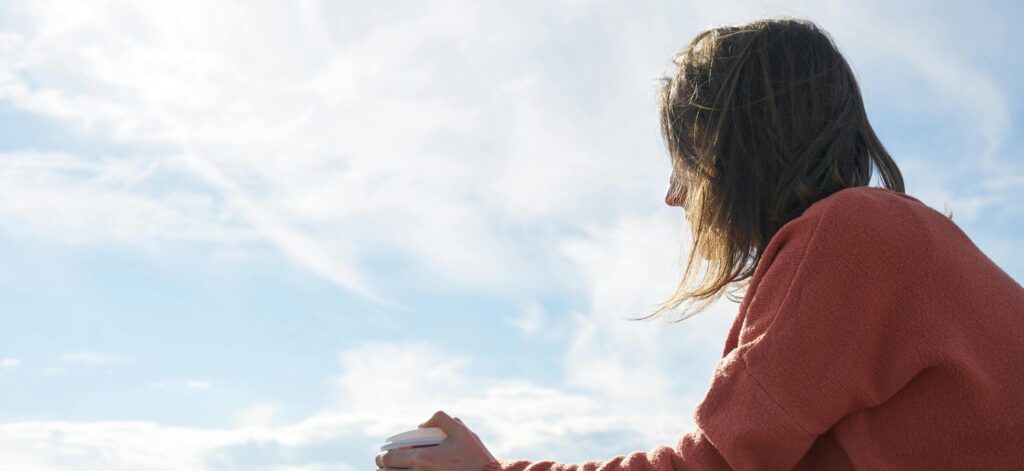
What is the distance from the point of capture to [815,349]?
9.47 feet

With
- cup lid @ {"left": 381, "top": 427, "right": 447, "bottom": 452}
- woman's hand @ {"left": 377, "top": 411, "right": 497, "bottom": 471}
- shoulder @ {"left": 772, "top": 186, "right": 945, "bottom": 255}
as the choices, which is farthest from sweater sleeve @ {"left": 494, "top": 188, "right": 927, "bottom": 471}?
cup lid @ {"left": 381, "top": 427, "right": 447, "bottom": 452}

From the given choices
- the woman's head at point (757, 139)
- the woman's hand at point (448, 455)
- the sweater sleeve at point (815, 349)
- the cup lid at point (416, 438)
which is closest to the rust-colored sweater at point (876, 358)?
the sweater sleeve at point (815, 349)

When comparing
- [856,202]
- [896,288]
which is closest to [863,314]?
[896,288]

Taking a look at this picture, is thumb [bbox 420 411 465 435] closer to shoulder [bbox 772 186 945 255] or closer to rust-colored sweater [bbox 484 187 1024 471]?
rust-colored sweater [bbox 484 187 1024 471]

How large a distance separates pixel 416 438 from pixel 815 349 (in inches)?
61.0

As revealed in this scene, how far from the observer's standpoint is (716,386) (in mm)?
3029

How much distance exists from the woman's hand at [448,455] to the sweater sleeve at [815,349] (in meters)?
0.97

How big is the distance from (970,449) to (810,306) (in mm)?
577

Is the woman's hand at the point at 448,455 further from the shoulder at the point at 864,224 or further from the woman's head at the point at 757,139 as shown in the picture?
the shoulder at the point at 864,224

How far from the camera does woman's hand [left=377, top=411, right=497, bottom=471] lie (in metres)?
3.67

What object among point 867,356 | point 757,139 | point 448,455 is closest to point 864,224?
point 867,356

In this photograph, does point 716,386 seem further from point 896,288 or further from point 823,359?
point 896,288

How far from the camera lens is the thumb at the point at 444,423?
12.4 ft

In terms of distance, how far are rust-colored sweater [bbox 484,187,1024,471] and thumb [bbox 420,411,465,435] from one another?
107 centimetres
